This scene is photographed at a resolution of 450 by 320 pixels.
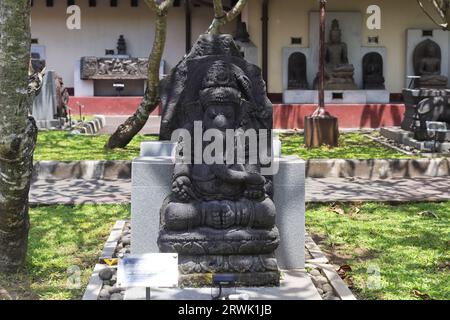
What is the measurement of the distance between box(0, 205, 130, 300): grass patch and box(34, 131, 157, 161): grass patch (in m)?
3.15

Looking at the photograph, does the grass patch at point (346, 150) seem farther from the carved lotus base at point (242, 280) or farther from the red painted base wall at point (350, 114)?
the carved lotus base at point (242, 280)

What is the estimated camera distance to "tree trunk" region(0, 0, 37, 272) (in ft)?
18.0

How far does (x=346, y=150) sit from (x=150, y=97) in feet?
12.8

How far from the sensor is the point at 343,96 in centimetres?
1886

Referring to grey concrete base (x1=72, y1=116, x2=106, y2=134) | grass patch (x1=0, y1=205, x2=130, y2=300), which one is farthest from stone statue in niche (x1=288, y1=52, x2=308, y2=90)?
grass patch (x1=0, y1=205, x2=130, y2=300)

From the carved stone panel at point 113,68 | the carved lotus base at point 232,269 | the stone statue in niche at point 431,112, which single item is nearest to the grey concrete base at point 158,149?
the carved lotus base at point 232,269

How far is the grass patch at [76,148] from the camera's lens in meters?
12.1

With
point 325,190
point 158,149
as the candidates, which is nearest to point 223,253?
point 158,149

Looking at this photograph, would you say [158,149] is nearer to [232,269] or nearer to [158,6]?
[232,269]

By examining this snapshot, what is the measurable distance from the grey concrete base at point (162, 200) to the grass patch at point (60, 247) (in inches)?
22.9

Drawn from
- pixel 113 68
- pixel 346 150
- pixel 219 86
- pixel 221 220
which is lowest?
pixel 221 220

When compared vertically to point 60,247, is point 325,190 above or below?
above

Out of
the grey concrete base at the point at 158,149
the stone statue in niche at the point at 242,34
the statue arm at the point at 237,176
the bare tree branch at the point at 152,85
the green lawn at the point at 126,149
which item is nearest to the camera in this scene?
the statue arm at the point at 237,176

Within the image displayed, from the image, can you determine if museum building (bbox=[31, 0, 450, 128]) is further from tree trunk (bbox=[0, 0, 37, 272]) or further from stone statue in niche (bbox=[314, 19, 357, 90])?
tree trunk (bbox=[0, 0, 37, 272])
